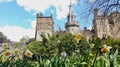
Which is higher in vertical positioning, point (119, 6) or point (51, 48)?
point (119, 6)

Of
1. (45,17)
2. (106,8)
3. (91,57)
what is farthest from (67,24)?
(91,57)

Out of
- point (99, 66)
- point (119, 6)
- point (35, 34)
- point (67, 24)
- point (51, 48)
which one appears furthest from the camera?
point (67, 24)

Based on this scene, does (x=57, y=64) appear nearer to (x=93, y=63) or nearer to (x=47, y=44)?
(x=93, y=63)

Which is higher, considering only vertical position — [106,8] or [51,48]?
[106,8]

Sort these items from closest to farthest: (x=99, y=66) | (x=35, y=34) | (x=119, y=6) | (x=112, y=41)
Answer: (x=99, y=66), (x=119, y=6), (x=112, y=41), (x=35, y=34)

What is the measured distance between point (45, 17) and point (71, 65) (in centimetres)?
7296

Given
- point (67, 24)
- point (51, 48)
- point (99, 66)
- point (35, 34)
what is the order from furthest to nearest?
point (67, 24), point (35, 34), point (51, 48), point (99, 66)

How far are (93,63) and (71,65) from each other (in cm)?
50

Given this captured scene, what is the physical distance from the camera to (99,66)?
2936 mm

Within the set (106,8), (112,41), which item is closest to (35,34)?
(112,41)

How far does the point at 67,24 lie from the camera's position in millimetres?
82188

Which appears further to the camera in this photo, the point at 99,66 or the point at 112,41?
the point at 112,41

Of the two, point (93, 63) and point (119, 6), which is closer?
point (93, 63)

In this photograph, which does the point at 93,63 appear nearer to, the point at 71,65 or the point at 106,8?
the point at 71,65
